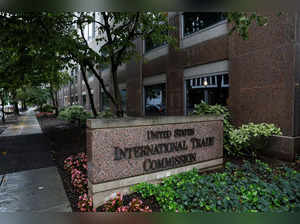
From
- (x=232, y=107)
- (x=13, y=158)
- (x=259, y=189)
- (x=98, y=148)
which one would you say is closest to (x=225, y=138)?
(x=232, y=107)

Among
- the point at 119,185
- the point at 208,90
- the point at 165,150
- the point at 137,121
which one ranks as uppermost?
the point at 208,90

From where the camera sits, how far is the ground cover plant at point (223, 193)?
3240 millimetres

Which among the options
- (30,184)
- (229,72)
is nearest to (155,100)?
(229,72)

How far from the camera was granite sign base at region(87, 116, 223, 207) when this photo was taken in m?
3.58

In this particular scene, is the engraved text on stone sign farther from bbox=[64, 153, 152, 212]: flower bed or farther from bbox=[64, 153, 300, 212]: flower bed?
bbox=[64, 153, 152, 212]: flower bed

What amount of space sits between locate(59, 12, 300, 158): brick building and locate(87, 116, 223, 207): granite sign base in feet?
7.88

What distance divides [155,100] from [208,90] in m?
4.13

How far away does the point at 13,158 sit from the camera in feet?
21.8

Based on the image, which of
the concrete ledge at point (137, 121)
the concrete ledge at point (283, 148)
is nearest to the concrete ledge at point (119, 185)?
the concrete ledge at point (137, 121)

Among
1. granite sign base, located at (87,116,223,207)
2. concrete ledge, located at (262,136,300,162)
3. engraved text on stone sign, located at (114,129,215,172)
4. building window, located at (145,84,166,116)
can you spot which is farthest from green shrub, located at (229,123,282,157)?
building window, located at (145,84,166,116)

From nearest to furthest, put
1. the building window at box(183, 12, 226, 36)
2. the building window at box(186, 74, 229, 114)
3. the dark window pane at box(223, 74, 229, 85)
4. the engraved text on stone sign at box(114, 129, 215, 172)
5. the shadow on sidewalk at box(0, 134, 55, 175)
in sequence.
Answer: the engraved text on stone sign at box(114, 129, 215, 172) < the shadow on sidewalk at box(0, 134, 55, 175) < the dark window pane at box(223, 74, 229, 85) < the building window at box(186, 74, 229, 114) < the building window at box(183, 12, 226, 36)

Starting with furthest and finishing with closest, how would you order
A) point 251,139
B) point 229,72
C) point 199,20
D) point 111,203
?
point 199,20, point 229,72, point 251,139, point 111,203

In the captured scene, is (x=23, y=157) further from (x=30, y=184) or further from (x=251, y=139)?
(x=251, y=139)

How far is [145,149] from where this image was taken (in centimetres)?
408
